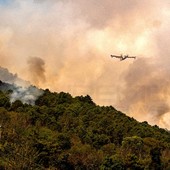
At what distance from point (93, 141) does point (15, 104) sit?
46.8m

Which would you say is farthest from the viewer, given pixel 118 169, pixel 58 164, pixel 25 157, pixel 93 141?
pixel 93 141

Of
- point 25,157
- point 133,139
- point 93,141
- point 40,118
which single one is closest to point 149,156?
point 133,139

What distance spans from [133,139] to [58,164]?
90.1 feet

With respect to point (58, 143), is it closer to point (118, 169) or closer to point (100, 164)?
point (100, 164)

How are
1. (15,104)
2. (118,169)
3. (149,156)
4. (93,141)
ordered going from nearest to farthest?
(118,169) < (149,156) < (93,141) < (15,104)

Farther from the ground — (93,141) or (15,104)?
(15,104)

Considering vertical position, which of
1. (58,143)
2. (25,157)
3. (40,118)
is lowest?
(25,157)

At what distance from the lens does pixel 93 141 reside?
150250 millimetres

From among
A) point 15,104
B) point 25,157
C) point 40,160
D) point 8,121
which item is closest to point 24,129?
point 8,121

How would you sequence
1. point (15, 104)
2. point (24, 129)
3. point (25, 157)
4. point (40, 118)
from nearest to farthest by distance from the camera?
point (25, 157), point (24, 129), point (40, 118), point (15, 104)

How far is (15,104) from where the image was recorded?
186 metres

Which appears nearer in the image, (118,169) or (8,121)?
(118,169)

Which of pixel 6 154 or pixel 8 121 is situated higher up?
pixel 8 121

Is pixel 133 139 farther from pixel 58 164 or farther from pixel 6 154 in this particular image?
pixel 6 154
